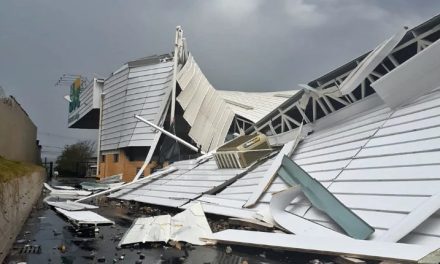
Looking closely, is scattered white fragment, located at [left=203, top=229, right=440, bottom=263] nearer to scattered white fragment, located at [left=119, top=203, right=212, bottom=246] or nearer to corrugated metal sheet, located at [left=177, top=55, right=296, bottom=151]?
scattered white fragment, located at [left=119, top=203, right=212, bottom=246]

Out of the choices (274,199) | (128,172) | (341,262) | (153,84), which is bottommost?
(341,262)

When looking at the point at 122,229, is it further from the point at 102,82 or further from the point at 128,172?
the point at 102,82

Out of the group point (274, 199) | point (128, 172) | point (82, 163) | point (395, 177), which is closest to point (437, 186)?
point (395, 177)

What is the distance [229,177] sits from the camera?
16.9m

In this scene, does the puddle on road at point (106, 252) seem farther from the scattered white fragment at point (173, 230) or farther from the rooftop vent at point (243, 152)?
the rooftop vent at point (243, 152)

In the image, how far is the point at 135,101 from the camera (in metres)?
42.5

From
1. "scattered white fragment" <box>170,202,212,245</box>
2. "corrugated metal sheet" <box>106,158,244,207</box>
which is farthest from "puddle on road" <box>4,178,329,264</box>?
"corrugated metal sheet" <box>106,158,244,207</box>

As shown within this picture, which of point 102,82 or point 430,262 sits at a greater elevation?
point 102,82

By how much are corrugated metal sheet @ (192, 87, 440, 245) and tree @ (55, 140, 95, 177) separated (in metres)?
53.1

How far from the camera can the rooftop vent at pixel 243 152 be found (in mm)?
17891

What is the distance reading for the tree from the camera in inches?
2481

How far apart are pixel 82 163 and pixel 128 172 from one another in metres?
23.5

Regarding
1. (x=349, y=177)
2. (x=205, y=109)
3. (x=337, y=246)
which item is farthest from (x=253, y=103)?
(x=337, y=246)

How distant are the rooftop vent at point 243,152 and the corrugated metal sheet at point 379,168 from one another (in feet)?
11.9
